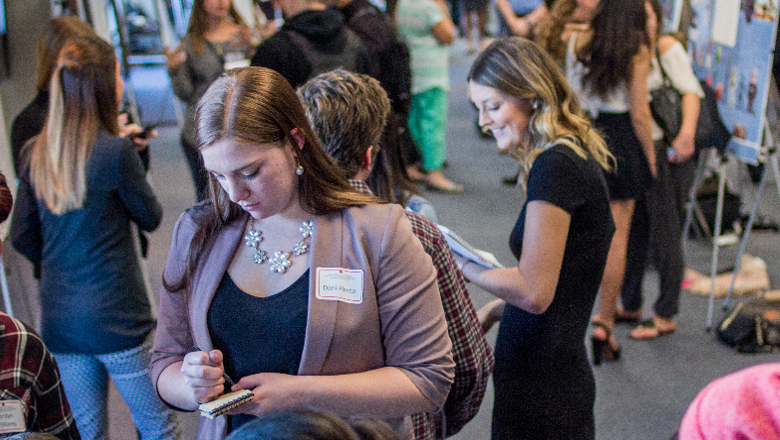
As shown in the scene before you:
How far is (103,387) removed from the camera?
82.4 inches

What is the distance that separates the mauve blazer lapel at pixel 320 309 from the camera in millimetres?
1099

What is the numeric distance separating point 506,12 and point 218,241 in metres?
5.29

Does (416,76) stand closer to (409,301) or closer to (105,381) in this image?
(105,381)

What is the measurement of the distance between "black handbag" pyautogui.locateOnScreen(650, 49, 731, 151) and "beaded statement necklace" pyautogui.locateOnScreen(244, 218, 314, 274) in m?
2.50

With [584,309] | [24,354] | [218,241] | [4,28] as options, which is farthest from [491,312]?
[4,28]

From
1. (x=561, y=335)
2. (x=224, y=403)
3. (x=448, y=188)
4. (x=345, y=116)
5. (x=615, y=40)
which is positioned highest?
(x=345, y=116)

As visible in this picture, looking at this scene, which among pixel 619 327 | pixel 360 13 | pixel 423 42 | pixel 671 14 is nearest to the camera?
pixel 619 327

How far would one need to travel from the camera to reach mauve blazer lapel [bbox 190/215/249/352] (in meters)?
1.18

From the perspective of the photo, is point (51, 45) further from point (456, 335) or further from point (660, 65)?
point (660, 65)

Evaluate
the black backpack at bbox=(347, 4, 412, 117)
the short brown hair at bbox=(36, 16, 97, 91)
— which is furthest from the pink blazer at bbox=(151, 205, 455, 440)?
the black backpack at bbox=(347, 4, 412, 117)

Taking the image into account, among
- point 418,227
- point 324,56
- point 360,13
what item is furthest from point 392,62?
point 418,227

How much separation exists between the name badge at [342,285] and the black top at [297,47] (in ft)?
6.24

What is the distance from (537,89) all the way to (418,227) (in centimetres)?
57

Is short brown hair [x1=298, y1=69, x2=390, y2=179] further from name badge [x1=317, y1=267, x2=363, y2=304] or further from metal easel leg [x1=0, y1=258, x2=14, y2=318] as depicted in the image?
metal easel leg [x1=0, y1=258, x2=14, y2=318]
